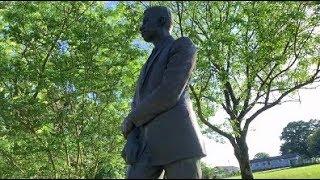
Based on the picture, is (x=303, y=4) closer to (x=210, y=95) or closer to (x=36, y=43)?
(x=210, y=95)

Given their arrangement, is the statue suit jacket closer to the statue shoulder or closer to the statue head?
the statue shoulder

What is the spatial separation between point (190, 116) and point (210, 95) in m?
19.6

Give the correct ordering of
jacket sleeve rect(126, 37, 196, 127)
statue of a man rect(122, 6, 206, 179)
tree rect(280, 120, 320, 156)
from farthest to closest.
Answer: tree rect(280, 120, 320, 156) → jacket sleeve rect(126, 37, 196, 127) → statue of a man rect(122, 6, 206, 179)

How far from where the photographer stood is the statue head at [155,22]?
5.53 m

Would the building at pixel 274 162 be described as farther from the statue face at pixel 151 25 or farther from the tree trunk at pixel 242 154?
the statue face at pixel 151 25

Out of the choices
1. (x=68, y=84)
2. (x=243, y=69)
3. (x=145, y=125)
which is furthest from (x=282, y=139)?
(x=145, y=125)

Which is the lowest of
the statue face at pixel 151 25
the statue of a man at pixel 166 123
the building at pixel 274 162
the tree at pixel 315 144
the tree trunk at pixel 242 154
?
the statue of a man at pixel 166 123

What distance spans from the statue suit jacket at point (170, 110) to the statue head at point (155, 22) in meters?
0.21

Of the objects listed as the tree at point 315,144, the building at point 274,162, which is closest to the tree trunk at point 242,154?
the tree at point 315,144

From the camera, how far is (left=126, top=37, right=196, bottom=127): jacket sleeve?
5086 mm

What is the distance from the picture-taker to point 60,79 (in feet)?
64.6

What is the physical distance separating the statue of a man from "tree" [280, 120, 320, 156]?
4136 inches

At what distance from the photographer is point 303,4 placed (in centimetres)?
2458

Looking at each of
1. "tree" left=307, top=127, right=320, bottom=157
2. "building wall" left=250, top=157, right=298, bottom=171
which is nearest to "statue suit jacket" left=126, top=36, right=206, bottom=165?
"tree" left=307, top=127, right=320, bottom=157
